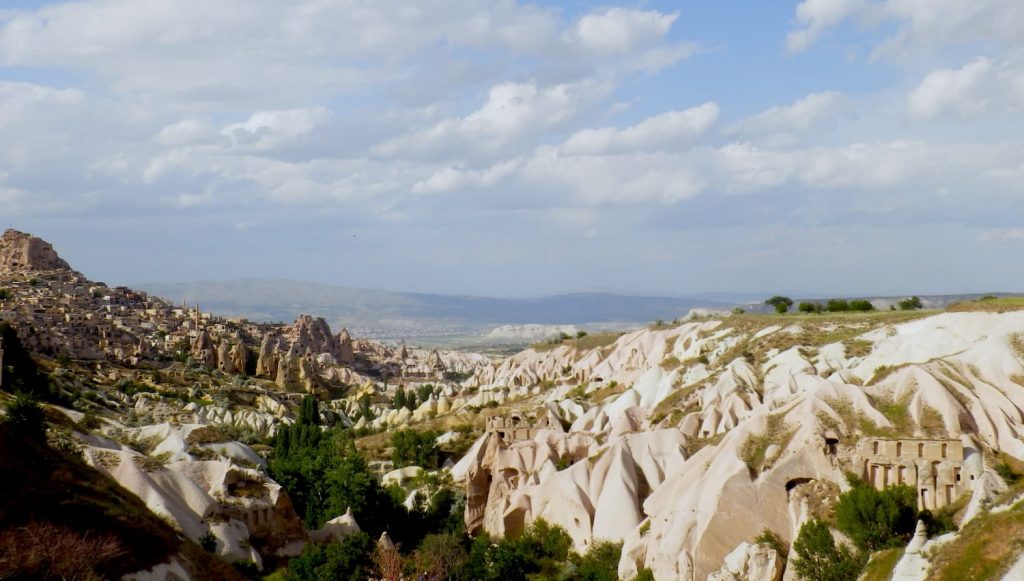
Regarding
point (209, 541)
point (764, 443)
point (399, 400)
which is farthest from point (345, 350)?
point (764, 443)

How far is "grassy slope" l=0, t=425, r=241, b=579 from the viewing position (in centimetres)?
2486

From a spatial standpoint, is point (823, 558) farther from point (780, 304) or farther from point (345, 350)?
point (345, 350)

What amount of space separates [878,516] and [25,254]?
449ft

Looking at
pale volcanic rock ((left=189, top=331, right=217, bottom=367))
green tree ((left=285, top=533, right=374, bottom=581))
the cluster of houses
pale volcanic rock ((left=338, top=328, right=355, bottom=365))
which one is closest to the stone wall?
green tree ((left=285, top=533, right=374, bottom=581))

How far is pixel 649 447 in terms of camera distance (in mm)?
39781

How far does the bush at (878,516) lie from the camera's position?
25.8m

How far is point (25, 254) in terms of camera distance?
13675 centimetres

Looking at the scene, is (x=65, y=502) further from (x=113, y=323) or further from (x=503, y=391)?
(x=113, y=323)

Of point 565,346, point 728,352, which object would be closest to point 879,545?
point 728,352

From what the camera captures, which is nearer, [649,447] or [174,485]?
[174,485]

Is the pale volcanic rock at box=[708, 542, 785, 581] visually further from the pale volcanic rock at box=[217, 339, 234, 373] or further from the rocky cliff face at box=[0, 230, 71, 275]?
the rocky cliff face at box=[0, 230, 71, 275]

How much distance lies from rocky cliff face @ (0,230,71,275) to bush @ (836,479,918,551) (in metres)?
132

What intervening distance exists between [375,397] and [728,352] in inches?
1756

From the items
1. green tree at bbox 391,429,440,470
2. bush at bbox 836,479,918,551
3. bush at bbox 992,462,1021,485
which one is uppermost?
bush at bbox 992,462,1021,485
